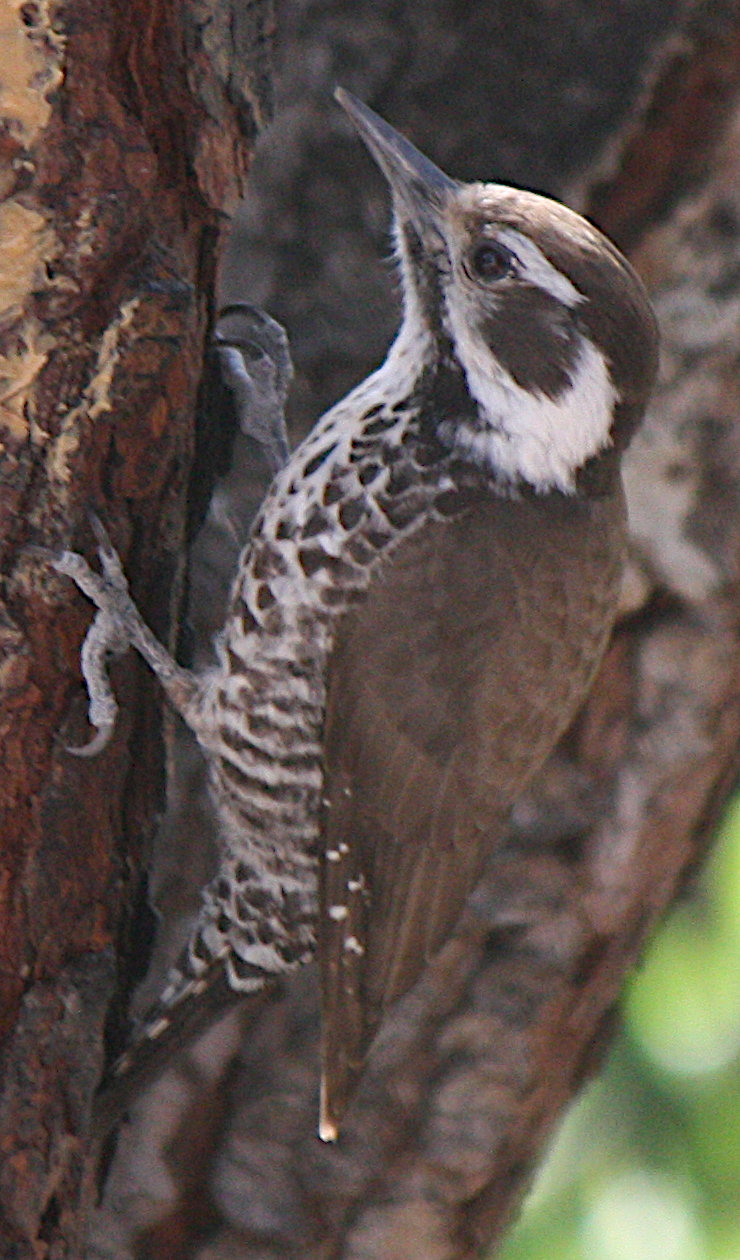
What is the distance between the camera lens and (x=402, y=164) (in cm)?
234

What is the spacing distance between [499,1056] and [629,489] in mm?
876

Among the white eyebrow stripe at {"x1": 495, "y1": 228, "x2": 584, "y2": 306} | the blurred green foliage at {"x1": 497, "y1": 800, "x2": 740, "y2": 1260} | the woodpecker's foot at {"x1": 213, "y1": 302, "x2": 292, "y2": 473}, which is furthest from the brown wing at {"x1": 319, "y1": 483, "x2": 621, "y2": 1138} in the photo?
the blurred green foliage at {"x1": 497, "y1": 800, "x2": 740, "y2": 1260}

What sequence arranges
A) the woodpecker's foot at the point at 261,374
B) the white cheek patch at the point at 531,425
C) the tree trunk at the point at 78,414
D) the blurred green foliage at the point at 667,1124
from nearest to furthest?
the tree trunk at the point at 78,414
the white cheek patch at the point at 531,425
the woodpecker's foot at the point at 261,374
the blurred green foliage at the point at 667,1124

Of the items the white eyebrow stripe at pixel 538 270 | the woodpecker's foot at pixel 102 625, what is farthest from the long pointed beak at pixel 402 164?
the woodpecker's foot at pixel 102 625

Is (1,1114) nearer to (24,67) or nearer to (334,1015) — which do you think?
(334,1015)

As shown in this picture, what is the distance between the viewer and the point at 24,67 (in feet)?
5.49

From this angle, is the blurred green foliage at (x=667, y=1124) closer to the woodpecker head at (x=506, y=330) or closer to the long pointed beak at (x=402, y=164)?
the woodpecker head at (x=506, y=330)

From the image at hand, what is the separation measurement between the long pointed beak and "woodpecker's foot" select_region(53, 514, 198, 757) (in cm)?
77

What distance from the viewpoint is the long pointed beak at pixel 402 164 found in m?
2.32

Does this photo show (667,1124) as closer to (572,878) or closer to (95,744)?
(572,878)

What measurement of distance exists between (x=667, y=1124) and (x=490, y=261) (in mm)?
1872

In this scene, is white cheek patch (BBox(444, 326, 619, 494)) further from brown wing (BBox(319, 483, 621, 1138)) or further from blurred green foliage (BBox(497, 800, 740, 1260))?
blurred green foliage (BBox(497, 800, 740, 1260))

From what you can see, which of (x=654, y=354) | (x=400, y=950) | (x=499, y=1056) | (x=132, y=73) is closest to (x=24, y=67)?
(x=132, y=73)

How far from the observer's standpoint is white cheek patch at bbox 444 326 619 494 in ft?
7.70
